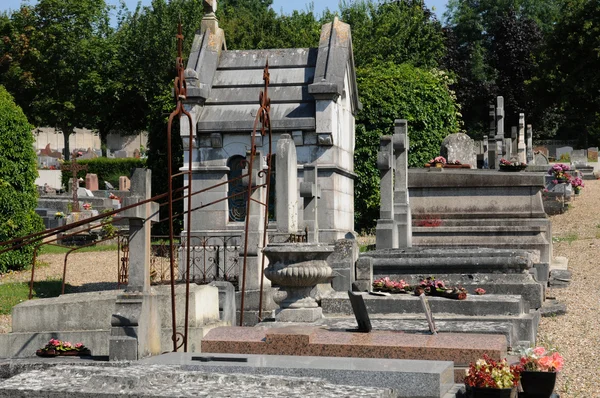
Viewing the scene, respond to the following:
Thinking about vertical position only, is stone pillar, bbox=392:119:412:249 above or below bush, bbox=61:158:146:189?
below

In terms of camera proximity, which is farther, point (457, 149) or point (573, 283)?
point (457, 149)

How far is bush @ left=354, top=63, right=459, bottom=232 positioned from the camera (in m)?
24.3

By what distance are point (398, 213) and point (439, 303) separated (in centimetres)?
563

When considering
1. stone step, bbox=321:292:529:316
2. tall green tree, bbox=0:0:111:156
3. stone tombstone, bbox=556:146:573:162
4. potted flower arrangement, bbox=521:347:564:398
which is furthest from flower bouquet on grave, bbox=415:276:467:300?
tall green tree, bbox=0:0:111:156

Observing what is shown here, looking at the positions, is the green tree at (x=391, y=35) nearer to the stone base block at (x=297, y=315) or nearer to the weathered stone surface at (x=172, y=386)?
the stone base block at (x=297, y=315)

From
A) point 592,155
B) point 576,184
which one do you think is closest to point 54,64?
point 592,155

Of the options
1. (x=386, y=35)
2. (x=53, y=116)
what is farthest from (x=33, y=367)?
(x=53, y=116)

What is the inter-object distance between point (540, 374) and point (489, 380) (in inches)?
28.3

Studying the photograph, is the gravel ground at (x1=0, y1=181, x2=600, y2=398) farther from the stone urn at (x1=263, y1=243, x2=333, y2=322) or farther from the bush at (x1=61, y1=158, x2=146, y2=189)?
the bush at (x1=61, y1=158, x2=146, y2=189)

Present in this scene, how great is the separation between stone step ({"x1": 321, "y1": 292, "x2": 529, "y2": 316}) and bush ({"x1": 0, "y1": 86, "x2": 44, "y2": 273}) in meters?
A: 9.84

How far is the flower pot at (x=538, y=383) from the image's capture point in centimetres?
732

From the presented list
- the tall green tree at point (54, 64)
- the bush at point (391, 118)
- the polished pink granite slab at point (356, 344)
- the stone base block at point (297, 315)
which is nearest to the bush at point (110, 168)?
the tall green tree at point (54, 64)

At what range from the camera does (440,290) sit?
10711mm

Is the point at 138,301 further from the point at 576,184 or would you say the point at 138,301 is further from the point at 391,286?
the point at 576,184
